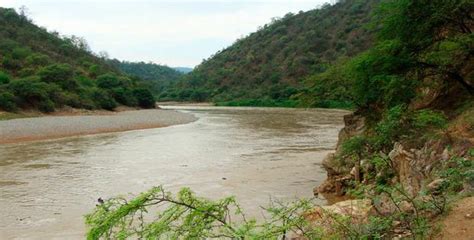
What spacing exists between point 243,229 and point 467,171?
14.7 feet

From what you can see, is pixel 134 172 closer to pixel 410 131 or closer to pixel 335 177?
pixel 335 177

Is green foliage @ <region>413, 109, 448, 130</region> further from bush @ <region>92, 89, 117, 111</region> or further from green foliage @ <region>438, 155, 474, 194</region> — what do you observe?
bush @ <region>92, 89, 117, 111</region>

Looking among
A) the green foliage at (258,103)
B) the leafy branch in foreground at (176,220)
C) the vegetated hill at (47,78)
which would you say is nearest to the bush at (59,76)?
the vegetated hill at (47,78)

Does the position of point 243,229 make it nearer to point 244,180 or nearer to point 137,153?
point 244,180

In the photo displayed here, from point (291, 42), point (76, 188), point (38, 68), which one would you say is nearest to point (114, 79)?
point (38, 68)

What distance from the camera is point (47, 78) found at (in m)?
60.2

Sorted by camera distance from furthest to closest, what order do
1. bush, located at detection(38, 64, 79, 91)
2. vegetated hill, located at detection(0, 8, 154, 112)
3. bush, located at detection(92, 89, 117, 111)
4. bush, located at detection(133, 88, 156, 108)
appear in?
1. bush, located at detection(133, 88, 156, 108)
2. bush, located at detection(92, 89, 117, 111)
3. bush, located at detection(38, 64, 79, 91)
4. vegetated hill, located at detection(0, 8, 154, 112)

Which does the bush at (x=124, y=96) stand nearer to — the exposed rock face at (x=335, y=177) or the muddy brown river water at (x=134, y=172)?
the muddy brown river water at (x=134, y=172)

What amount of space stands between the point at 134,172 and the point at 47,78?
47292 millimetres

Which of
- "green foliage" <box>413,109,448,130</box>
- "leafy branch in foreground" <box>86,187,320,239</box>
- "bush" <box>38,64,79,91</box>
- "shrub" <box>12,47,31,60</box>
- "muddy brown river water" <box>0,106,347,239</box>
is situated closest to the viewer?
"leafy branch in foreground" <box>86,187,320,239</box>

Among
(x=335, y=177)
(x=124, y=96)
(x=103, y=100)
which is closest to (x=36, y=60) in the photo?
(x=103, y=100)

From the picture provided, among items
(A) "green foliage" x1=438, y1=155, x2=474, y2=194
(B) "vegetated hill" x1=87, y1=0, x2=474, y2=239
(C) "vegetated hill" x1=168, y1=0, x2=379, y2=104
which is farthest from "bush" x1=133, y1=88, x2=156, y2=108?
(A) "green foliage" x1=438, y1=155, x2=474, y2=194

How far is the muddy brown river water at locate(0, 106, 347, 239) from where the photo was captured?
39.7 ft

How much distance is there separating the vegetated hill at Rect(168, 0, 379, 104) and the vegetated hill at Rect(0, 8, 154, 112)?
3061cm
